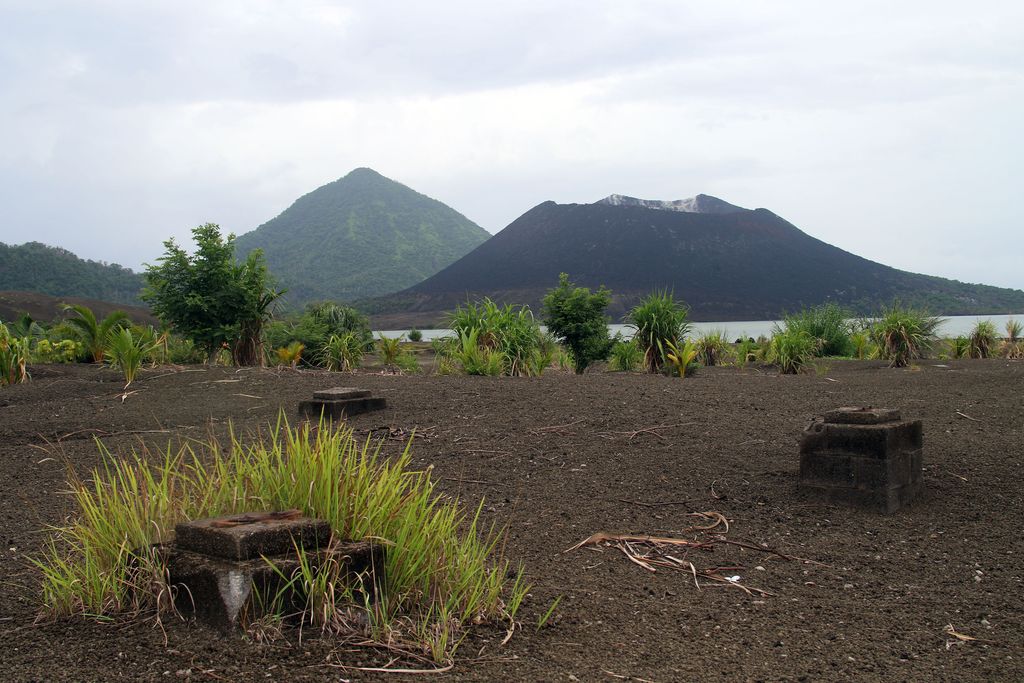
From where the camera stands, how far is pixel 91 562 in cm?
337

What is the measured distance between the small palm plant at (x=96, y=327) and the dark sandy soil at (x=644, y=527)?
3.67 m

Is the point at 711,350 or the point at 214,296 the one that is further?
the point at 711,350

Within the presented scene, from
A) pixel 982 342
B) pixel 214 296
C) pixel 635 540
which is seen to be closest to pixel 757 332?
pixel 982 342

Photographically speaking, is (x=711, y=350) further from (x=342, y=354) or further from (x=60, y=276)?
(x=60, y=276)

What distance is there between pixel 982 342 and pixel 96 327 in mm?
14913

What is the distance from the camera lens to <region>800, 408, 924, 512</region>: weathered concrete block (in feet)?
16.4

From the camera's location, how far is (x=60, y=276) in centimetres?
7856

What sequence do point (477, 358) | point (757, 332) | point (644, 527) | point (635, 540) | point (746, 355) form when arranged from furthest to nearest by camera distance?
point (757, 332) → point (746, 355) → point (477, 358) → point (644, 527) → point (635, 540)

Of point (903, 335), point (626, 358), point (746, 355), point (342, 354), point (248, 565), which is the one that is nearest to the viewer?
point (248, 565)

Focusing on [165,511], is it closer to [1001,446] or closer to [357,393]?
[357,393]

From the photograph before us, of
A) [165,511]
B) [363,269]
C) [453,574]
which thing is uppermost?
[363,269]

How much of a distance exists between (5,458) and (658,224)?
14853 centimetres

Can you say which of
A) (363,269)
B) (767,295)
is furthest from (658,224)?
(363,269)

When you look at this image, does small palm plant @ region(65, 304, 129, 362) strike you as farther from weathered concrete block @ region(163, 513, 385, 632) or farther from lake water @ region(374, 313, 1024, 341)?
weathered concrete block @ region(163, 513, 385, 632)
